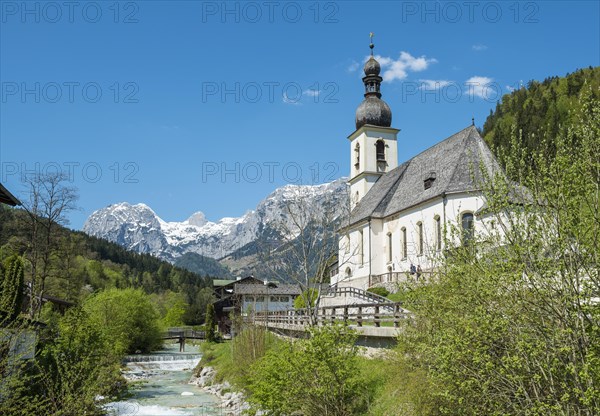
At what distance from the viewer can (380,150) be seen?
53.6 meters

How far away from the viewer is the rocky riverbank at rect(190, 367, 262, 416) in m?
23.5

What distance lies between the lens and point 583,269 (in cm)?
736

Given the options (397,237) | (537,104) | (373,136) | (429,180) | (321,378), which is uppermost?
(537,104)

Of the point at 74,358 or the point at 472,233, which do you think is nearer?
the point at 472,233

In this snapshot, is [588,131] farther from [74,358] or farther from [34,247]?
[34,247]

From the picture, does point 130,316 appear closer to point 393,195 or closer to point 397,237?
point 397,237

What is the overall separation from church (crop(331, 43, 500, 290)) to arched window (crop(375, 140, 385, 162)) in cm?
10

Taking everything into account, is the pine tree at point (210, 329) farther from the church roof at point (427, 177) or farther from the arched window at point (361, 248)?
the church roof at point (427, 177)

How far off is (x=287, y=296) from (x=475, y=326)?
7101 cm

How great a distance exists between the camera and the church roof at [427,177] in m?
36.2

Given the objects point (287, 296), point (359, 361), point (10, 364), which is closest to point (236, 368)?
point (359, 361)

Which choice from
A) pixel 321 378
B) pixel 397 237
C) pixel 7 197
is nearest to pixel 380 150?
pixel 397 237

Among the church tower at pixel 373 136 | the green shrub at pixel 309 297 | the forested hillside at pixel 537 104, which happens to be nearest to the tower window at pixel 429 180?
the green shrub at pixel 309 297

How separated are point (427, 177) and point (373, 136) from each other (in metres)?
15.3
